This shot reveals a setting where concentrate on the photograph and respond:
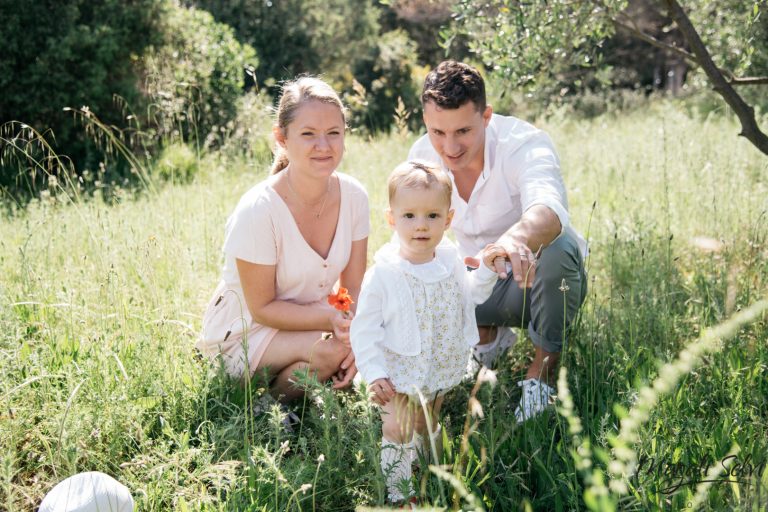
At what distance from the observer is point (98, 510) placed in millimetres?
2127

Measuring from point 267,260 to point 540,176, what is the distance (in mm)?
1375

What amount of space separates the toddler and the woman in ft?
1.30

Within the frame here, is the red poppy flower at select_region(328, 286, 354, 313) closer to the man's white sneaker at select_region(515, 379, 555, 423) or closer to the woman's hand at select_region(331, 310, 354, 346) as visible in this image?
the woman's hand at select_region(331, 310, 354, 346)

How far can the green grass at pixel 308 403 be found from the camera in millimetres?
2348

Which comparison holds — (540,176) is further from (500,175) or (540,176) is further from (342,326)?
(342,326)

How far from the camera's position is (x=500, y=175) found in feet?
11.9

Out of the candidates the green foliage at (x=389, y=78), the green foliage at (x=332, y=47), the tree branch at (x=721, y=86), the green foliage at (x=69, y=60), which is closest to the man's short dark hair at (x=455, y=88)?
the tree branch at (x=721, y=86)

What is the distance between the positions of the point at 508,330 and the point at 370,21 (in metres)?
14.0

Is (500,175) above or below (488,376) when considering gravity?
above

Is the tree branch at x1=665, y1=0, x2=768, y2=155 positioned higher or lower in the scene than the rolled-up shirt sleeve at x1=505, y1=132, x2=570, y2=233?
higher

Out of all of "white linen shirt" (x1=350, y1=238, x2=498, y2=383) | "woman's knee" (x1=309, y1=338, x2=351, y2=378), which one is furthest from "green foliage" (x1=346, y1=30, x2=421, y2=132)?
"white linen shirt" (x1=350, y1=238, x2=498, y2=383)

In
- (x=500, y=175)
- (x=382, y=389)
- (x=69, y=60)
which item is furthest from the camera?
(x=69, y=60)

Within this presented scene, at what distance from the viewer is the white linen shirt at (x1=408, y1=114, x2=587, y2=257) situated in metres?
3.54

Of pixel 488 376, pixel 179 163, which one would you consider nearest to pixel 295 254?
pixel 488 376
